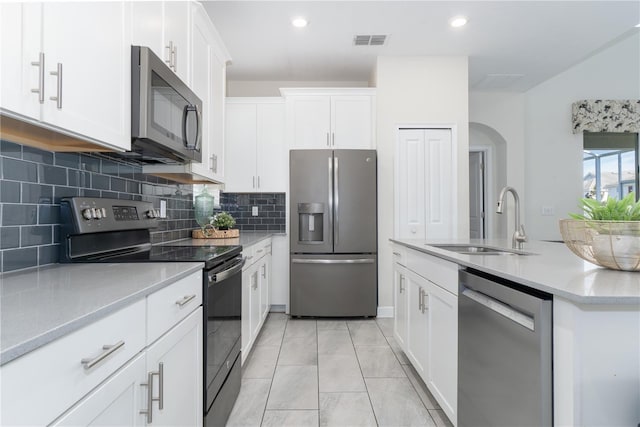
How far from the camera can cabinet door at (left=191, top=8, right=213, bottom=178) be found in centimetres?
208

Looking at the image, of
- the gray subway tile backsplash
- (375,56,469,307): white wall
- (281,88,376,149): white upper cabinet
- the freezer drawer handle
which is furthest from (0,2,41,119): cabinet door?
(375,56,469,307): white wall

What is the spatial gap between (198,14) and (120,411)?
2.17 metres

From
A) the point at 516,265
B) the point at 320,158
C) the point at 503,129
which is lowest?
the point at 516,265

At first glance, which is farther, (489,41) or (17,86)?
(489,41)

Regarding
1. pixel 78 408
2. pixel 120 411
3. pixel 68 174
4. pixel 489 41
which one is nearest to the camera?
pixel 78 408

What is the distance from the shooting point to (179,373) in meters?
1.18

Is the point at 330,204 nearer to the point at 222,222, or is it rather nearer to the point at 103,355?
the point at 222,222

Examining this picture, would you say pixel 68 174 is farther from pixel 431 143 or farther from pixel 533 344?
pixel 431 143

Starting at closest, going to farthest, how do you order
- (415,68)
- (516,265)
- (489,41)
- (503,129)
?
1. (516,265)
2. (489,41)
3. (415,68)
4. (503,129)

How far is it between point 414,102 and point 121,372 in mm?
3654

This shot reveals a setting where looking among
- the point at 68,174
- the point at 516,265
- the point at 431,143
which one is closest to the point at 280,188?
the point at 431,143

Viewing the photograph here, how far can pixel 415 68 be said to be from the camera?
12.1ft

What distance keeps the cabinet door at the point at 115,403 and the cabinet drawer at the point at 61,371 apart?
20 mm

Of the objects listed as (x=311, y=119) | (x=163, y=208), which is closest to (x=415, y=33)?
(x=311, y=119)
